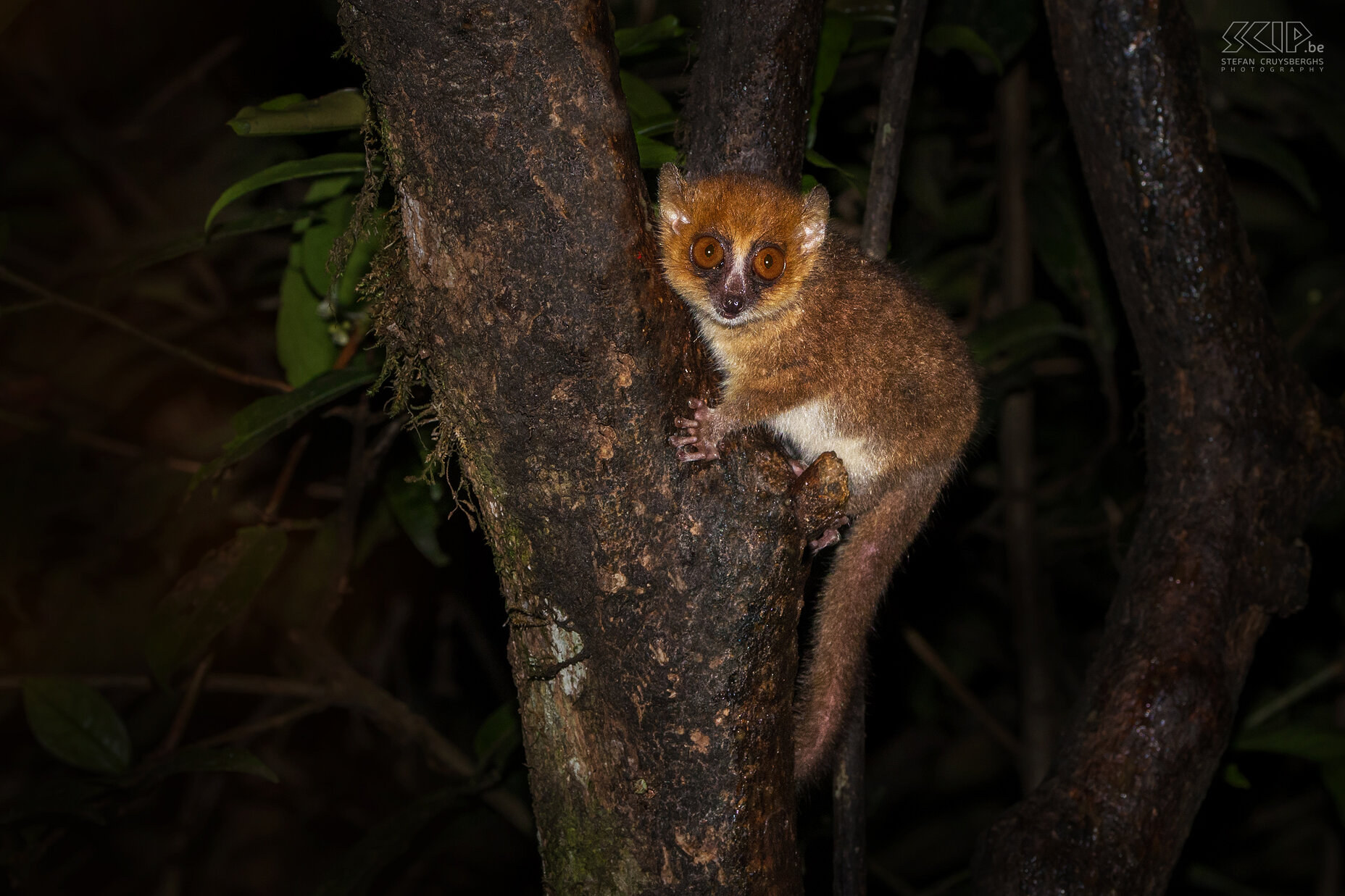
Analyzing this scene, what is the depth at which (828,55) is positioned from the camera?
9.33ft

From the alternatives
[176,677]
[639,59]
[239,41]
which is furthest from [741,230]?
[239,41]

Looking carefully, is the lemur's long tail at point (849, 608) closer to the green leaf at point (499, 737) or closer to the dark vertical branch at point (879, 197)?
the dark vertical branch at point (879, 197)

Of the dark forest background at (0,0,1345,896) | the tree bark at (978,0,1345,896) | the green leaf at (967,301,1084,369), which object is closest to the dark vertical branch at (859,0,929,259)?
the dark forest background at (0,0,1345,896)

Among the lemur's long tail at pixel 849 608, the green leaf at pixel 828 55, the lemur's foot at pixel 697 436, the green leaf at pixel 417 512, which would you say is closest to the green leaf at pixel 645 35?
the green leaf at pixel 828 55

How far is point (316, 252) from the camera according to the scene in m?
2.95

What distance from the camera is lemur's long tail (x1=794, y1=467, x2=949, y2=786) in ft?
8.93

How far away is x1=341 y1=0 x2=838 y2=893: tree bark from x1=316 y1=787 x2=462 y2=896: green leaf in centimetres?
113

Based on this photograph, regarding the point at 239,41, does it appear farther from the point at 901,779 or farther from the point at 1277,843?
the point at 1277,843

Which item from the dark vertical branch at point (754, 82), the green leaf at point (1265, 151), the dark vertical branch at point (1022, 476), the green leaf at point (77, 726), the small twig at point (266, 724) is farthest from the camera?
the dark vertical branch at point (1022, 476)

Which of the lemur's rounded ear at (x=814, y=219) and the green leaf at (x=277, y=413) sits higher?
the lemur's rounded ear at (x=814, y=219)

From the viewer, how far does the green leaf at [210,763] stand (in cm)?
289

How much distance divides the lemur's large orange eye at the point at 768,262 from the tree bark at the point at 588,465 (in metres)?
0.81

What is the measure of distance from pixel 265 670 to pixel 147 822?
3.75ft

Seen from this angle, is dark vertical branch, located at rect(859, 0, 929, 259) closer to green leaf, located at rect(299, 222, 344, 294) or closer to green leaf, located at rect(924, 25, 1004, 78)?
green leaf, located at rect(924, 25, 1004, 78)
